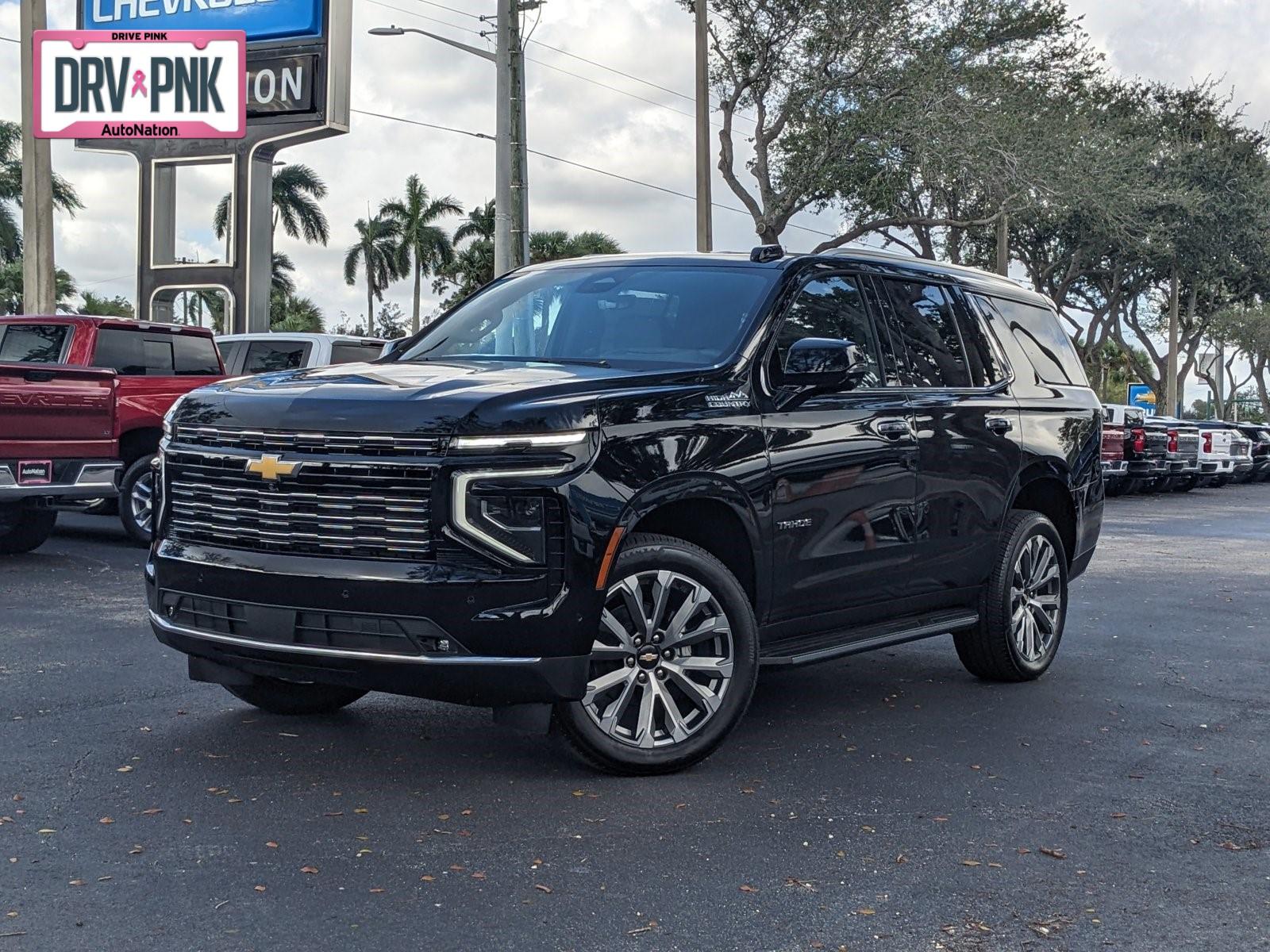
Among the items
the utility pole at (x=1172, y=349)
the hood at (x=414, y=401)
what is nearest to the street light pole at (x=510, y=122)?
the hood at (x=414, y=401)

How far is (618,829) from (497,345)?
97.8 inches

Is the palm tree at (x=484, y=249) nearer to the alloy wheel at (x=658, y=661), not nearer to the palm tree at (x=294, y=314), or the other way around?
the palm tree at (x=294, y=314)

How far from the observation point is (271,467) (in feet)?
17.6

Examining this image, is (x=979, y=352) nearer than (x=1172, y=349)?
Yes

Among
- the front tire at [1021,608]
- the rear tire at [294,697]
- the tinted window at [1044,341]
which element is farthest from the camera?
the tinted window at [1044,341]

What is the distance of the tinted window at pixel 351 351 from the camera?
15922 mm

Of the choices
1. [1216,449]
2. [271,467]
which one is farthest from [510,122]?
[271,467]

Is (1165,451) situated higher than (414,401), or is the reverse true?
(414,401)

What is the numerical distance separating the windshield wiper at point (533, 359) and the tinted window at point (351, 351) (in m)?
9.24

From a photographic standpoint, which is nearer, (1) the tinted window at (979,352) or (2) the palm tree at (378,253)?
(1) the tinted window at (979,352)

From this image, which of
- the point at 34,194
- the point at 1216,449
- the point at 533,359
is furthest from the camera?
the point at 1216,449

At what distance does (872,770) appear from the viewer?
5.91 metres

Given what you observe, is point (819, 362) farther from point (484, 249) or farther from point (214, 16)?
point (484, 249)

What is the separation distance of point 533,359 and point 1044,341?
3272 mm
